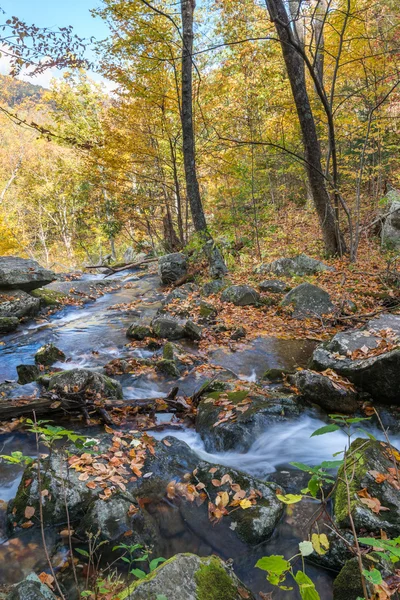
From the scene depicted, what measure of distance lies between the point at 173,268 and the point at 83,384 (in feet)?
27.5

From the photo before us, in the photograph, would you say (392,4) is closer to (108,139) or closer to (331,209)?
(331,209)

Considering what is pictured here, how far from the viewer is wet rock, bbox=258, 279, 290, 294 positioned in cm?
877

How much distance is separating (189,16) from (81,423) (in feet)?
36.2

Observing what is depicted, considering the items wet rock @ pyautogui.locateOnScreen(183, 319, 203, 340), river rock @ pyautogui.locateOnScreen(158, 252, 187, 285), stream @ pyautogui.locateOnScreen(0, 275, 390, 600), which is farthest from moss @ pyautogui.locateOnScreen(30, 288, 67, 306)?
wet rock @ pyautogui.locateOnScreen(183, 319, 203, 340)

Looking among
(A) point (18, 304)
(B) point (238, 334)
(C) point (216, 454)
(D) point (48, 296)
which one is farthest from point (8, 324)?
(C) point (216, 454)

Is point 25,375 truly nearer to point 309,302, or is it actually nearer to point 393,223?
point 309,302

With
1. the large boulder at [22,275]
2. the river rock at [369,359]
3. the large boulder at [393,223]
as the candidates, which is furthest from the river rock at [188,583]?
the large boulder at [393,223]

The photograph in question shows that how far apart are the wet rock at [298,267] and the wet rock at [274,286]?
90 centimetres

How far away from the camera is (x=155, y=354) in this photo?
21.6ft

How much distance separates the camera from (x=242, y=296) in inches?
337

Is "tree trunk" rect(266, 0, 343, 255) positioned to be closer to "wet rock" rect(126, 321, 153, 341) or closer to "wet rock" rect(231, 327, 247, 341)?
"wet rock" rect(231, 327, 247, 341)

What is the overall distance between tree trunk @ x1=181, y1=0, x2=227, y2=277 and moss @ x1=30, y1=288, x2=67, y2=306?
5175 mm

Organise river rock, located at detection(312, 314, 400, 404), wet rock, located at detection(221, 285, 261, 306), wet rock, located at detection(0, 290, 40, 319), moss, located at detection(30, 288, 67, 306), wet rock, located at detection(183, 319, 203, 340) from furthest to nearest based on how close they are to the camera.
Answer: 1. moss, located at detection(30, 288, 67, 306)
2. wet rock, located at detection(0, 290, 40, 319)
3. wet rock, located at detection(221, 285, 261, 306)
4. wet rock, located at detection(183, 319, 203, 340)
5. river rock, located at detection(312, 314, 400, 404)

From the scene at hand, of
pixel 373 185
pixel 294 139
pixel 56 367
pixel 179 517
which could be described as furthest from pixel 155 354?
pixel 373 185
